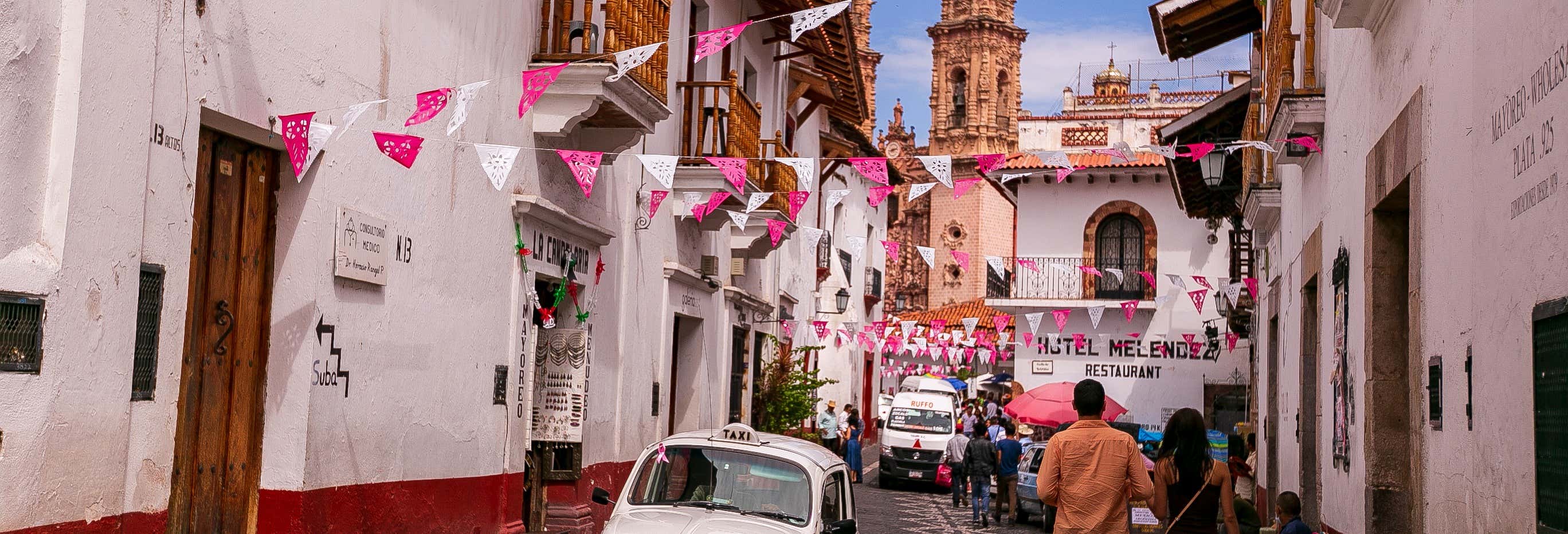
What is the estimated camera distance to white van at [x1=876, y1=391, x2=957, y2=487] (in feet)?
88.5

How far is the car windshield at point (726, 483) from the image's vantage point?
8211 millimetres

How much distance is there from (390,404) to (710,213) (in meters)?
8.43

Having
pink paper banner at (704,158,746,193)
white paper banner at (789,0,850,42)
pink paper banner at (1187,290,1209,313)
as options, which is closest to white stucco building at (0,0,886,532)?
pink paper banner at (704,158,746,193)

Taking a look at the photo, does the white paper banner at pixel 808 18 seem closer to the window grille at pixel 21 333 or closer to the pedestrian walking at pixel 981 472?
the window grille at pixel 21 333

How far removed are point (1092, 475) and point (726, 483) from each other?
2229 millimetres

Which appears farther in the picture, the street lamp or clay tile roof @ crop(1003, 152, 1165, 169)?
clay tile roof @ crop(1003, 152, 1165, 169)

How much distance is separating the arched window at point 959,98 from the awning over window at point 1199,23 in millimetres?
45368

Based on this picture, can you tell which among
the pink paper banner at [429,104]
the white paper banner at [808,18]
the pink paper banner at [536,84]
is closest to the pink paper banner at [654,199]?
the white paper banner at [808,18]

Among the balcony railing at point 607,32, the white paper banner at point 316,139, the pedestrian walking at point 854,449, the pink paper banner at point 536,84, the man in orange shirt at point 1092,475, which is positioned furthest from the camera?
the pedestrian walking at point 854,449

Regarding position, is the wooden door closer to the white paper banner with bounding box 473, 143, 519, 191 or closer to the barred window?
the white paper banner with bounding box 473, 143, 519, 191

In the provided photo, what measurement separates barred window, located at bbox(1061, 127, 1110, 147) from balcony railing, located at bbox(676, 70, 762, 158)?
2620 centimetres

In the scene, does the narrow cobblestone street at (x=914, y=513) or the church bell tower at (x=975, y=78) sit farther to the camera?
the church bell tower at (x=975, y=78)

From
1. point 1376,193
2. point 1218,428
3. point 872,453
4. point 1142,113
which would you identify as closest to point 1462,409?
point 1376,193

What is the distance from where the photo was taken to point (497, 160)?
402 inches
